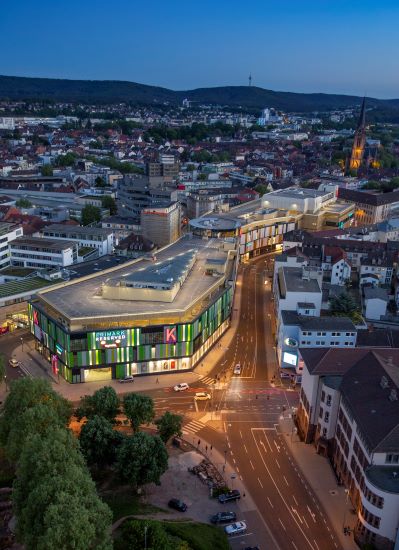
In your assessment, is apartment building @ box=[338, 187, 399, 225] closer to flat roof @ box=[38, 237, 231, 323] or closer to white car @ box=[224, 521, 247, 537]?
flat roof @ box=[38, 237, 231, 323]

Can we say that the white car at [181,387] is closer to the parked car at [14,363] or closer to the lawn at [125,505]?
the lawn at [125,505]

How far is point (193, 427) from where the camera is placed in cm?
6444

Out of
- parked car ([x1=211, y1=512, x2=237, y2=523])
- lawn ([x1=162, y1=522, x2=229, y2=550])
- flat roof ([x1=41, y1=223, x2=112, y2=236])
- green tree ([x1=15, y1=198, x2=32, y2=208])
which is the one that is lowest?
parked car ([x1=211, y1=512, x2=237, y2=523])

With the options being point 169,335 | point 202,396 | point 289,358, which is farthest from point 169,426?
point 289,358

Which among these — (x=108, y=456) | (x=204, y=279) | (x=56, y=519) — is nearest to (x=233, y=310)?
(x=204, y=279)

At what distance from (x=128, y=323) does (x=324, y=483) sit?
3364 cm

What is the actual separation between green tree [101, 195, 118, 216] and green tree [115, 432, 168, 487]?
11934 cm

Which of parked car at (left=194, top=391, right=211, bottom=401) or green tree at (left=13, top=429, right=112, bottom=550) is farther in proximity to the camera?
parked car at (left=194, top=391, right=211, bottom=401)

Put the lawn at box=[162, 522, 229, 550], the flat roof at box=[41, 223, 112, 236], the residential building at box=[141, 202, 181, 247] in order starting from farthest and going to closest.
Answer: the residential building at box=[141, 202, 181, 247], the flat roof at box=[41, 223, 112, 236], the lawn at box=[162, 522, 229, 550]

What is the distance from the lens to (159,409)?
6769cm

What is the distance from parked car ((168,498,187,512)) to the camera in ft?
167

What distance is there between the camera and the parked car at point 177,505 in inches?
1998

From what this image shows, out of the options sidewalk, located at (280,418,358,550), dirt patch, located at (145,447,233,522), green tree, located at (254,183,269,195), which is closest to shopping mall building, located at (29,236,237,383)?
dirt patch, located at (145,447,233,522)

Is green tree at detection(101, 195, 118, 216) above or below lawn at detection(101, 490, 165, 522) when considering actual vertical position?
above
